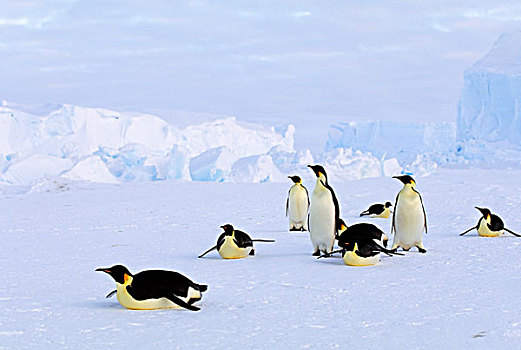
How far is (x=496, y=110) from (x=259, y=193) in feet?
61.2

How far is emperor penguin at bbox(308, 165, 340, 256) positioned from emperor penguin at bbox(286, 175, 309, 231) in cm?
122

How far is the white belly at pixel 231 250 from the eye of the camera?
397 centimetres

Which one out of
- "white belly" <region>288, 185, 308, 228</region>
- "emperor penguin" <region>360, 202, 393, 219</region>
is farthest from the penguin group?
"emperor penguin" <region>360, 202, 393, 219</region>

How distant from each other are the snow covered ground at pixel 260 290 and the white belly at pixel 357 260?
5 centimetres

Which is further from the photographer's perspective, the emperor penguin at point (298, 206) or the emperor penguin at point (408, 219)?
the emperor penguin at point (298, 206)

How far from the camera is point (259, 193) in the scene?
9.29 m

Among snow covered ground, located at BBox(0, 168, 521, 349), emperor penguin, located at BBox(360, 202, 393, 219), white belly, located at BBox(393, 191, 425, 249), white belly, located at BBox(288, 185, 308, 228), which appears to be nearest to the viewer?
snow covered ground, located at BBox(0, 168, 521, 349)

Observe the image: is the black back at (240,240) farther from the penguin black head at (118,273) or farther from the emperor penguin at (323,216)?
the penguin black head at (118,273)

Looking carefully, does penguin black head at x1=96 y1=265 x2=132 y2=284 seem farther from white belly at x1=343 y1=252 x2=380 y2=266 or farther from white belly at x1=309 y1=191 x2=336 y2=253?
white belly at x1=309 y1=191 x2=336 y2=253

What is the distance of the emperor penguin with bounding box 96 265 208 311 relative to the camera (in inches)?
102

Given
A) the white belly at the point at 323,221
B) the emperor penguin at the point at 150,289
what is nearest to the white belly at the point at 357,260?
the white belly at the point at 323,221

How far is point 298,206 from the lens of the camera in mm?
5402

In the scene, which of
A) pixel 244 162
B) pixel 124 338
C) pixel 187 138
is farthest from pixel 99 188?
pixel 187 138

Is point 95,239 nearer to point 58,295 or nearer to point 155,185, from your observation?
point 58,295
